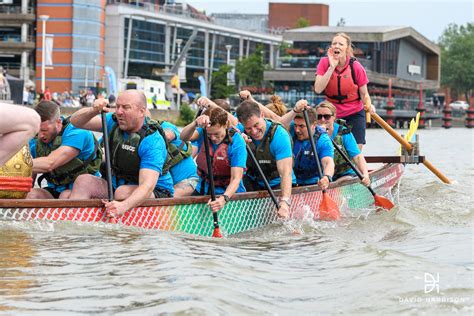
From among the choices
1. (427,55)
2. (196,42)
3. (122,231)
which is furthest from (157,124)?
(196,42)

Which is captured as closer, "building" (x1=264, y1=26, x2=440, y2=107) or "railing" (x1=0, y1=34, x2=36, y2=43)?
"building" (x1=264, y1=26, x2=440, y2=107)

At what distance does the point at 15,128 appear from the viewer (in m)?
5.89

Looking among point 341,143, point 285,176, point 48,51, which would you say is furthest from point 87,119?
point 48,51

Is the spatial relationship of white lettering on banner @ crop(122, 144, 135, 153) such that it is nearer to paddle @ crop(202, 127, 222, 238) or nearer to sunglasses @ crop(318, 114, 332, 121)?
paddle @ crop(202, 127, 222, 238)

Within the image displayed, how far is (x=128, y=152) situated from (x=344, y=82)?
4.23m

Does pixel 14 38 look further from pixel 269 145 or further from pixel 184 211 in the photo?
pixel 184 211

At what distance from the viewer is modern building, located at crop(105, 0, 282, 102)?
2960 inches

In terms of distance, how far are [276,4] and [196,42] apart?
43.3m

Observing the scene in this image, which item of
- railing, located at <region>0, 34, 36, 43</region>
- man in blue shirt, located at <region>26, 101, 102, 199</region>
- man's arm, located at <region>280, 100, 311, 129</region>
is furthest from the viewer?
railing, located at <region>0, 34, 36, 43</region>

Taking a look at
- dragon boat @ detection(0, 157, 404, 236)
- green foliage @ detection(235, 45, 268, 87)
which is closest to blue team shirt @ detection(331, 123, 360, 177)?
dragon boat @ detection(0, 157, 404, 236)

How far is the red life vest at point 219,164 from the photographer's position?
8.98m

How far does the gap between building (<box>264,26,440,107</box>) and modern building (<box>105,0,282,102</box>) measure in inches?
481

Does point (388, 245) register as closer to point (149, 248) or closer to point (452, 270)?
point (452, 270)

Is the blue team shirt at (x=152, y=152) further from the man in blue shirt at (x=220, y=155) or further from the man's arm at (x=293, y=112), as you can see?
the man's arm at (x=293, y=112)
